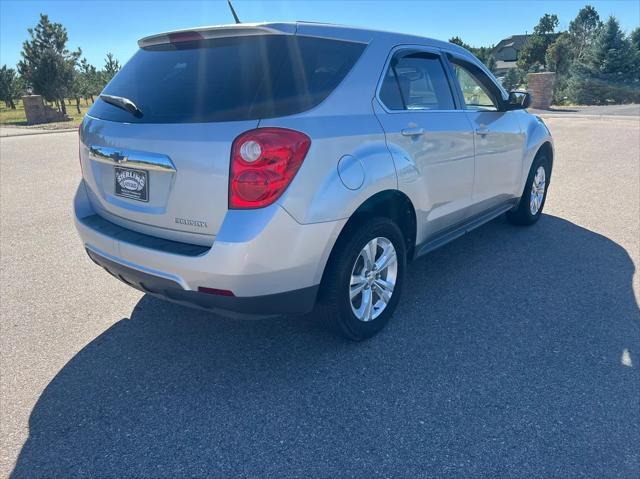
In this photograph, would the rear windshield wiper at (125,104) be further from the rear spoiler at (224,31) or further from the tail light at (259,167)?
the tail light at (259,167)

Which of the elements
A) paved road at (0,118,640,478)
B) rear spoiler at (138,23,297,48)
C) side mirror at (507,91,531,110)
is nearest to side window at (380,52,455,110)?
rear spoiler at (138,23,297,48)

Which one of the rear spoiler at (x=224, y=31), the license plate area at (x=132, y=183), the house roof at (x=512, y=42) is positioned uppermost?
the house roof at (x=512, y=42)

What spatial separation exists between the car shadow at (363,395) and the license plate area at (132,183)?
3.21 feet

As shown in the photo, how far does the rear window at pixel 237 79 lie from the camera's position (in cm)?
239

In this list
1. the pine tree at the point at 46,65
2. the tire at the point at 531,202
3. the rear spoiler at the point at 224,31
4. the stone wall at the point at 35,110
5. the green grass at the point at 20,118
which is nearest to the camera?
the rear spoiler at the point at 224,31

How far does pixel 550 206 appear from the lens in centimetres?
626

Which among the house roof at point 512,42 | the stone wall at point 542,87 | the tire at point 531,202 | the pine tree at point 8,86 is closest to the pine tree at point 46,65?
the pine tree at point 8,86

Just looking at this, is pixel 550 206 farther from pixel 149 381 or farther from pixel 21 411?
pixel 21 411

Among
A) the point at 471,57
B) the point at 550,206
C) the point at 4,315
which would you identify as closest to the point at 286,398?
the point at 4,315

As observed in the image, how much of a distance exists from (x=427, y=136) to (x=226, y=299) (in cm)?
173

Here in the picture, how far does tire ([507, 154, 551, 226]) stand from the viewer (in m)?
5.05

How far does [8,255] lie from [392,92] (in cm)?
382

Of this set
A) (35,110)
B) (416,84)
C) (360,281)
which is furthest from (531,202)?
(35,110)

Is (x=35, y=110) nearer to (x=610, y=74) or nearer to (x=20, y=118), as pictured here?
(x=20, y=118)
